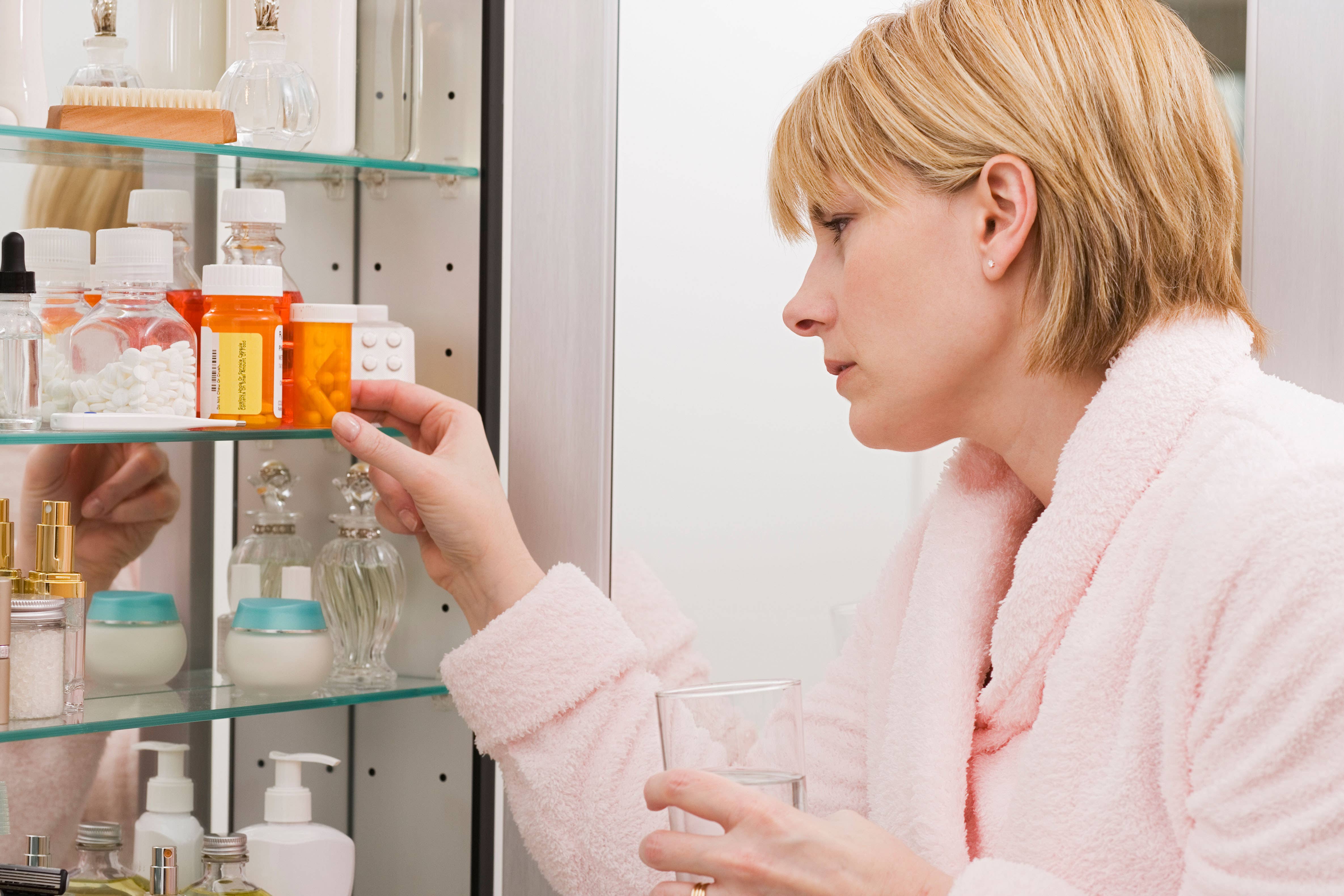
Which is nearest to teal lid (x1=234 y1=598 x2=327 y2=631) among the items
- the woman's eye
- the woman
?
the woman

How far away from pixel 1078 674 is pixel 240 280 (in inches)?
23.3

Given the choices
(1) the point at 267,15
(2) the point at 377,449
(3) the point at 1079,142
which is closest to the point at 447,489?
(2) the point at 377,449

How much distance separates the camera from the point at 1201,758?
66 centimetres

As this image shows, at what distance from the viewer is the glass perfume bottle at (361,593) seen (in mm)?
1029

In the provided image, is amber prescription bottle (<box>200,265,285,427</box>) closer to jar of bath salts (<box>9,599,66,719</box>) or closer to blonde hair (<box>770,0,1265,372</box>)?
jar of bath salts (<box>9,599,66,719</box>)

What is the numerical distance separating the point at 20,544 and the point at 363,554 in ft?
0.84

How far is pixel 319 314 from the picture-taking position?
35.9 inches

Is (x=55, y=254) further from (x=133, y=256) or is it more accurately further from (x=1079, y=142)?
(x=1079, y=142)

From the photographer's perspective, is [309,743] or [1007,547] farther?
[309,743]

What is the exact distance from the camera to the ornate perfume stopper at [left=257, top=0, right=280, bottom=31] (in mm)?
933

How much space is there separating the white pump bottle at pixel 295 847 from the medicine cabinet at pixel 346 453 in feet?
0.20

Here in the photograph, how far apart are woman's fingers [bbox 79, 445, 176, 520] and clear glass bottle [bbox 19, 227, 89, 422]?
0.20 meters

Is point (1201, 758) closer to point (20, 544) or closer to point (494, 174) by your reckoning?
point (494, 174)

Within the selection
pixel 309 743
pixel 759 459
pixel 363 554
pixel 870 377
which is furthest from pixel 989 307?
pixel 309 743
